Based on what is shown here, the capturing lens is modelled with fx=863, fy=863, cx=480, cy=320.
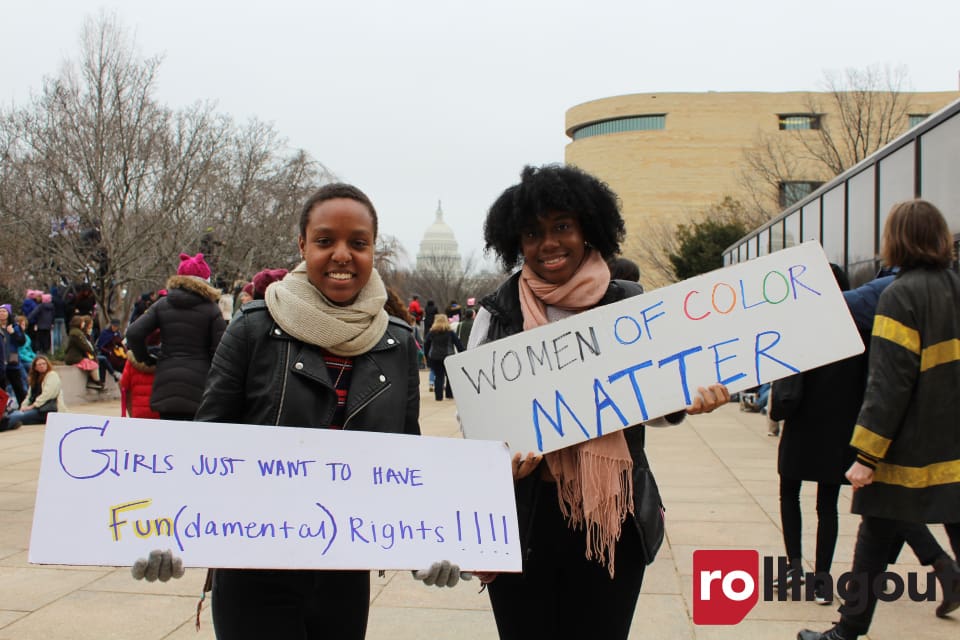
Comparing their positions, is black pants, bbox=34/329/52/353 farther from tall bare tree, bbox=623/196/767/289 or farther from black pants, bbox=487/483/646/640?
tall bare tree, bbox=623/196/767/289

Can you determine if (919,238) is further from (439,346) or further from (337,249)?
(439,346)

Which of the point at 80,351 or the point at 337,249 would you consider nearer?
the point at 337,249

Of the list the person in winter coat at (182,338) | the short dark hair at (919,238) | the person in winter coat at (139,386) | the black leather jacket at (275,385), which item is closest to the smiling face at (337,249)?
the black leather jacket at (275,385)

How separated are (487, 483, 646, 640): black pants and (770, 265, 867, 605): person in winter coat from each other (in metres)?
2.44

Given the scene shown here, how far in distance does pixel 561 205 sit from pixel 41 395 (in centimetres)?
1191

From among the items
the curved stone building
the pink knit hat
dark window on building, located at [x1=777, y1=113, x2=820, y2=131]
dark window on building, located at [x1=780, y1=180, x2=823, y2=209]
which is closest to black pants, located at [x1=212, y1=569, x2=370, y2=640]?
the pink knit hat

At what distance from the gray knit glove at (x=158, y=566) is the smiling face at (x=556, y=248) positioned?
1341 millimetres

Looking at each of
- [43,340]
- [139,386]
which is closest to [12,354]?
[43,340]

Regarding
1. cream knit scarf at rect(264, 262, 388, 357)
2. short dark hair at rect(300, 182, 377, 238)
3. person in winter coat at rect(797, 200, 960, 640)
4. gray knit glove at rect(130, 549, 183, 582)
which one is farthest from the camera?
person in winter coat at rect(797, 200, 960, 640)

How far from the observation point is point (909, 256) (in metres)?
3.76

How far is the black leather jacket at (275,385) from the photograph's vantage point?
2365 millimetres

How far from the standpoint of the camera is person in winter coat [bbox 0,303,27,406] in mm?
13117

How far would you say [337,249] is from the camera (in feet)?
8.04

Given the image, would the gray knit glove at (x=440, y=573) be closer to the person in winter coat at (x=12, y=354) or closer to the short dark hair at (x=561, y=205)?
the short dark hair at (x=561, y=205)
